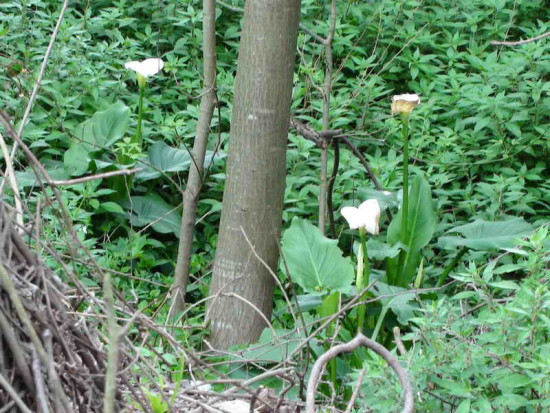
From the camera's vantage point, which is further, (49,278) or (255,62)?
(255,62)

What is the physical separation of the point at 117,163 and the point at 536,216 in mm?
2631

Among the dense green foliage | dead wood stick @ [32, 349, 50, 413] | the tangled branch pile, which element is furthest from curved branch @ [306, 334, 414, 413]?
the dense green foliage

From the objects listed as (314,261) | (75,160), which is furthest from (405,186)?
(75,160)

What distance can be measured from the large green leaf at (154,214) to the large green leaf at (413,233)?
1423 millimetres

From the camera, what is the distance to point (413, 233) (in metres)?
4.34

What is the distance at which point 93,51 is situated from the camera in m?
5.78

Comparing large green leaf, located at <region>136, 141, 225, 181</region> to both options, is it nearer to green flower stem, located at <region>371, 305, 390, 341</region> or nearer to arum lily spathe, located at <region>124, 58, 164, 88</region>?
arum lily spathe, located at <region>124, 58, 164, 88</region>

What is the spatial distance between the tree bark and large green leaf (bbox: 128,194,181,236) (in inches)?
26.7

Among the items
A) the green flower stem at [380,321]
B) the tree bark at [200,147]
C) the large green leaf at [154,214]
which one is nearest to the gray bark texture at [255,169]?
the tree bark at [200,147]

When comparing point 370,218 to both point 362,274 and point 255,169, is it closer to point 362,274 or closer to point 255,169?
point 362,274

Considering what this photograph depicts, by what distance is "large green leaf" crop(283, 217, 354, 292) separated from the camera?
3889mm

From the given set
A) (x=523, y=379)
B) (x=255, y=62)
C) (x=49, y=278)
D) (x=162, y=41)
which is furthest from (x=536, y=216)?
(x=49, y=278)

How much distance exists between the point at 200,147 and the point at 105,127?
107cm

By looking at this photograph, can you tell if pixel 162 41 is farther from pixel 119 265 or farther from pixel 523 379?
pixel 523 379
